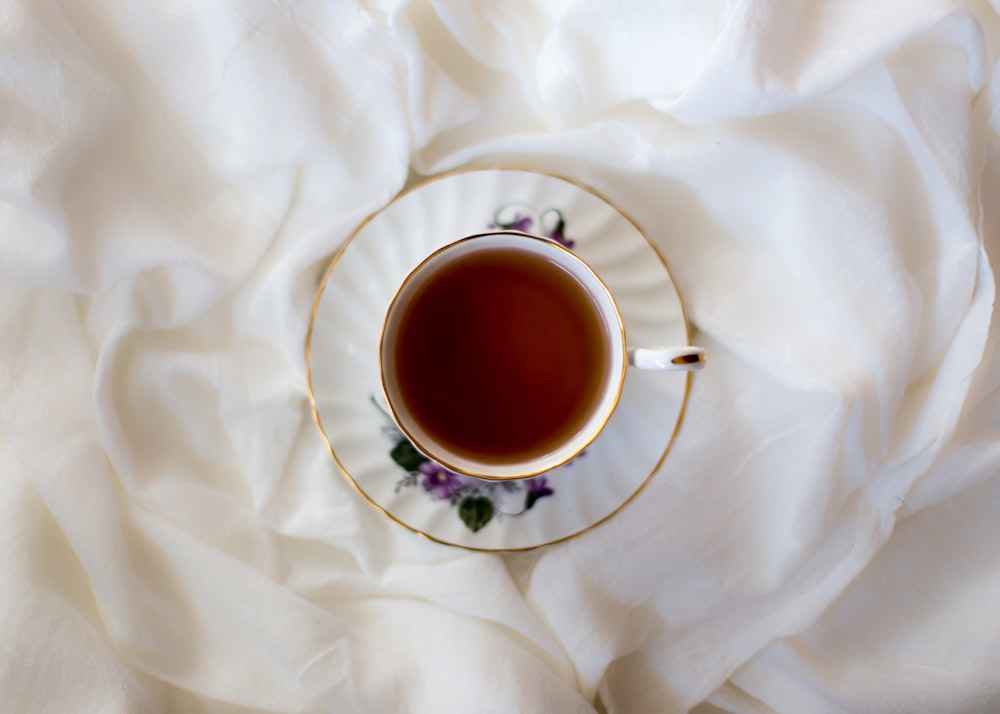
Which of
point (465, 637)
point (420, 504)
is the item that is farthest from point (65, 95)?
point (465, 637)

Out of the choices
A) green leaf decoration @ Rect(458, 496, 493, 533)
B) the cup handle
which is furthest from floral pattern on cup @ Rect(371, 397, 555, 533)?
the cup handle

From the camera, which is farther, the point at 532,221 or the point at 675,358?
the point at 532,221

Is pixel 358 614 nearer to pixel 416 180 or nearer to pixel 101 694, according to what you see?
pixel 101 694

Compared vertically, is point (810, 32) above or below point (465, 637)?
above

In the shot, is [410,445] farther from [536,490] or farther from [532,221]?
[532,221]

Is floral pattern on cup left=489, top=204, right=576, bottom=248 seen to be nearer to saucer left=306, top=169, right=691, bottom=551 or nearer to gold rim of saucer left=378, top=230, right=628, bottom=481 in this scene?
saucer left=306, top=169, right=691, bottom=551

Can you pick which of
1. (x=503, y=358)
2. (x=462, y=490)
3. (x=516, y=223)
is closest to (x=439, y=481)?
(x=462, y=490)
